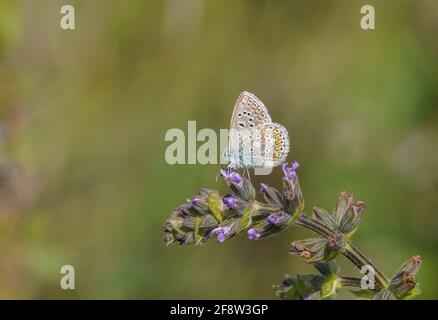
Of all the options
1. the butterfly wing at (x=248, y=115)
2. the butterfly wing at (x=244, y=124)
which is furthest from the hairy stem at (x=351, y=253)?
the butterfly wing at (x=248, y=115)

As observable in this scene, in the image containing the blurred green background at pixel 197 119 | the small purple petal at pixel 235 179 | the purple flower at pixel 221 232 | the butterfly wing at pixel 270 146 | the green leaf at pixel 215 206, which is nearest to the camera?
the purple flower at pixel 221 232

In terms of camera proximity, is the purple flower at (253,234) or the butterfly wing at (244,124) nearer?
the purple flower at (253,234)

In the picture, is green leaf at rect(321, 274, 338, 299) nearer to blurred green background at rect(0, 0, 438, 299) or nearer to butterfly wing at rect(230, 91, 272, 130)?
butterfly wing at rect(230, 91, 272, 130)

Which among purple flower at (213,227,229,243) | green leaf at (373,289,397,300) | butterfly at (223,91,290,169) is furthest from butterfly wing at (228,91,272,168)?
green leaf at (373,289,397,300)

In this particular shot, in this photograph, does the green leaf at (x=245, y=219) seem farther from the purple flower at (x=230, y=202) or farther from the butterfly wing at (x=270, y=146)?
the butterfly wing at (x=270, y=146)

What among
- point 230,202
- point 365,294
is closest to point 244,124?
point 230,202

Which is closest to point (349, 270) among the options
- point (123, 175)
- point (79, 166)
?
point (123, 175)

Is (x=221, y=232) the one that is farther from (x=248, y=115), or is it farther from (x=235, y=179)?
(x=248, y=115)

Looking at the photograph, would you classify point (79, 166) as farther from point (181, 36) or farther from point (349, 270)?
point (349, 270)
